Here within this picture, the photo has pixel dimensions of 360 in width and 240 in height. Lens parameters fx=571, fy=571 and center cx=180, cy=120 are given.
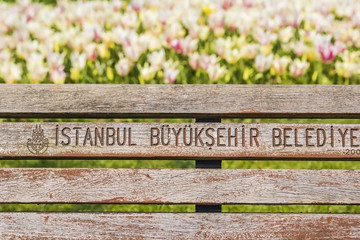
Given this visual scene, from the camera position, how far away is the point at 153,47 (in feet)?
10.3

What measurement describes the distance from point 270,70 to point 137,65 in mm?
712

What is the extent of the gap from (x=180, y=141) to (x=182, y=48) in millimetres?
1158

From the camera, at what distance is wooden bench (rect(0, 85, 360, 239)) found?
206 cm

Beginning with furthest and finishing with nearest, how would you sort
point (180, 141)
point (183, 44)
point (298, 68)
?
point (183, 44)
point (298, 68)
point (180, 141)

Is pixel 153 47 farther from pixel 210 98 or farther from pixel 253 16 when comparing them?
pixel 210 98

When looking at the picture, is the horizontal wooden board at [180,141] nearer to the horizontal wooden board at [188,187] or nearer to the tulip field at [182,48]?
the horizontal wooden board at [188,187]

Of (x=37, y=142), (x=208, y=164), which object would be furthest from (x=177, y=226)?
(x=37, y=142)

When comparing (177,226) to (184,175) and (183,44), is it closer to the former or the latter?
(184,175)

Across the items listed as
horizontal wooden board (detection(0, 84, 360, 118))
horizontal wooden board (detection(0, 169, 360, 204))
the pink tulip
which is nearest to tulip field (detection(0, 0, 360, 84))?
the pink tulip

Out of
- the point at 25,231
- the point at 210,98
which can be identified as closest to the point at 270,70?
the point at 210,98

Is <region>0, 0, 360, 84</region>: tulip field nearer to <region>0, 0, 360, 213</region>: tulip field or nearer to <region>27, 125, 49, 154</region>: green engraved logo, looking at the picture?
<region>0, 0, 360, 213</region>: tulip field

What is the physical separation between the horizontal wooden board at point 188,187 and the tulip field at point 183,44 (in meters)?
0.93

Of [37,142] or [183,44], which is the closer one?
[37,142]

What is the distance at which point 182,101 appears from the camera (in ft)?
6.84
